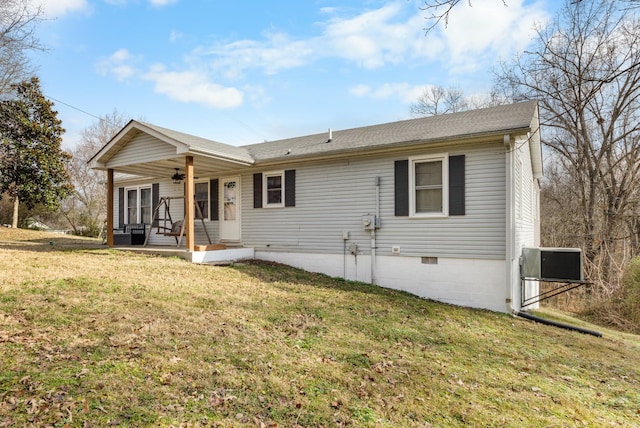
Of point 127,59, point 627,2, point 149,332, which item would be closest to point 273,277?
point 149,332

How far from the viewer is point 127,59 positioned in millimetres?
15453

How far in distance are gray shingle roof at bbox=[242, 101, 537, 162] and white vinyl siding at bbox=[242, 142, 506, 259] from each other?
0.41 meters

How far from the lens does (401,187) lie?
8.09 m

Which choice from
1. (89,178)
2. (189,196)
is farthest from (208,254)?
(89,178)

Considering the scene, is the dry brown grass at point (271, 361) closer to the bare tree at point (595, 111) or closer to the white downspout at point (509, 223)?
the white downspout at point (509, 223)

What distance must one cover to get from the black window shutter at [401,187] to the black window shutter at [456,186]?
0.95 meters

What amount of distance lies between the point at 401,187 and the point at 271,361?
5428 mm

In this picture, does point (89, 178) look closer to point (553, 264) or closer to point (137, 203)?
point (137, 203)

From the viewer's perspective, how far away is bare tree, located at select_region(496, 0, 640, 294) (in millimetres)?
12781

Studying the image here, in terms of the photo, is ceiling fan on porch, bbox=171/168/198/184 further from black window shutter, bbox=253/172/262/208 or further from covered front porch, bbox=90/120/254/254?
black window shutter, bbox=253/172/262/208

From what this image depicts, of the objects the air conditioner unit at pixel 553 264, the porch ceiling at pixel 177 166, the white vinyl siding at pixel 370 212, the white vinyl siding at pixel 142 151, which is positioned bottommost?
the air conditioner unit at pixel 553 264

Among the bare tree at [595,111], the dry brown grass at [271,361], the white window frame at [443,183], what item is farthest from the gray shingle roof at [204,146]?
the bare tree at [595,111]

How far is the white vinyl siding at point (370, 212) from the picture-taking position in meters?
7.19

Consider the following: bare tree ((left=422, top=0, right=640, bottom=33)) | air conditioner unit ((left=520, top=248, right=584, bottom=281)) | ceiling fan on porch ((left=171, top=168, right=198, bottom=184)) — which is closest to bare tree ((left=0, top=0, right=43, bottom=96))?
ceiling fan on porch ((left=171, top=168, right=198, bottom=184))
